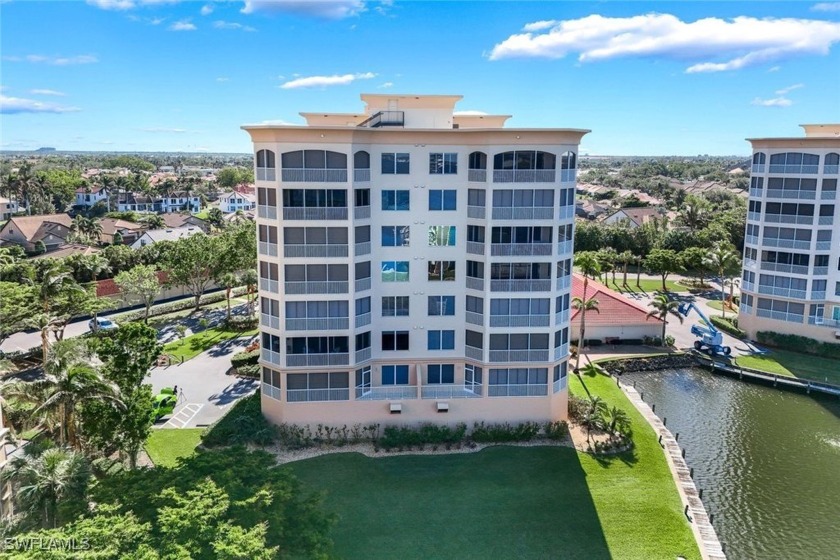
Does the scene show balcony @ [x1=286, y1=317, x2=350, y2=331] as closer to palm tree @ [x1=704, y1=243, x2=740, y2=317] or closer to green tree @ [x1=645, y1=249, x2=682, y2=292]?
palm tree @ [x1=704, y1=243, x2=740, y2=317]

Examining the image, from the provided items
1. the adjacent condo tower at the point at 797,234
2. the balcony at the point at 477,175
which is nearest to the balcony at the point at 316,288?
the balcony at the point at 477,175

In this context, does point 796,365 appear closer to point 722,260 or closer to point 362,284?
point 722,260

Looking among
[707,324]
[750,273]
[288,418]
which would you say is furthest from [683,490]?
[750,273]

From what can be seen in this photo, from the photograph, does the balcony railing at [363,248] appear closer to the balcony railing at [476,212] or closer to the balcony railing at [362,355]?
the balcony railing at [362,355]

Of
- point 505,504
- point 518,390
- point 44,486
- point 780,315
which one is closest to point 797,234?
point 780,315

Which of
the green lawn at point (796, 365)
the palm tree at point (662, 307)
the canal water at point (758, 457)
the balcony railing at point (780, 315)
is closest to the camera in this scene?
the canal water at point (758, 457)

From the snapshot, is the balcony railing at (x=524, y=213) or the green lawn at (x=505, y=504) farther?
the balcony railing at (x=524, y=213)

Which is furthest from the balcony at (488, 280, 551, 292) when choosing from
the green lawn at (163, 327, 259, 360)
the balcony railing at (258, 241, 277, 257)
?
the green lawn at (163, 327, 259, 360)
